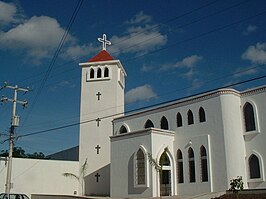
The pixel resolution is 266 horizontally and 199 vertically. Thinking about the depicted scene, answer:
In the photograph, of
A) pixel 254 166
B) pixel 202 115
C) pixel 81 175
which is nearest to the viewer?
pixel 254 166

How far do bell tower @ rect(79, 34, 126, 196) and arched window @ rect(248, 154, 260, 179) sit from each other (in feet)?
43.8

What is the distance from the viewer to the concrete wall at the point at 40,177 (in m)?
34.6

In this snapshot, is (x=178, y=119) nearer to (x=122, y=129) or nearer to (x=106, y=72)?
(x=122, y=129)

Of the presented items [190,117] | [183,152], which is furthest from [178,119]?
[183,152]

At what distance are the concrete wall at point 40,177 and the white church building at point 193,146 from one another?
22.5 ft

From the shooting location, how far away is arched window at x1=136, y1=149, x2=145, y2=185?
29.2m

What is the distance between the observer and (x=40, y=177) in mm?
35844

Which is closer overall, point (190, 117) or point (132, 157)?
point (190, 117)

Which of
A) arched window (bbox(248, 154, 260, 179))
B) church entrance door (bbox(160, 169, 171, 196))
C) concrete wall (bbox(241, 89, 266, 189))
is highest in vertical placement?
concrete wall (bbox(241, 89, 266, 189))

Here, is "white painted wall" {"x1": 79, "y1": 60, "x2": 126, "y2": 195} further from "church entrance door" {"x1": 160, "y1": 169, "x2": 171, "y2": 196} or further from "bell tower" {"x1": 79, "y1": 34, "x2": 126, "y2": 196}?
"church entrance door" {"x1": 160, "y1": 169, "x2": 171, "y2": 196}

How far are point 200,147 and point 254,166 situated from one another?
12.8ft

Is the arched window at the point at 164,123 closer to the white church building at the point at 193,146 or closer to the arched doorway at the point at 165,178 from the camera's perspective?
the white church building at the point at 193,146

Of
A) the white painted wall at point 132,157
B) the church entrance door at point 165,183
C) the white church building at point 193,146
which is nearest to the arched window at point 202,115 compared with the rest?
the white church building at point 193,146

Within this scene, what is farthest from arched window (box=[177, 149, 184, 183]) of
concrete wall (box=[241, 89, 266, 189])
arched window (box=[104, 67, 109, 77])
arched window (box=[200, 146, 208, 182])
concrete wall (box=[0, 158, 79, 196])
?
arched window (box=[104, 67, 109, 77])
